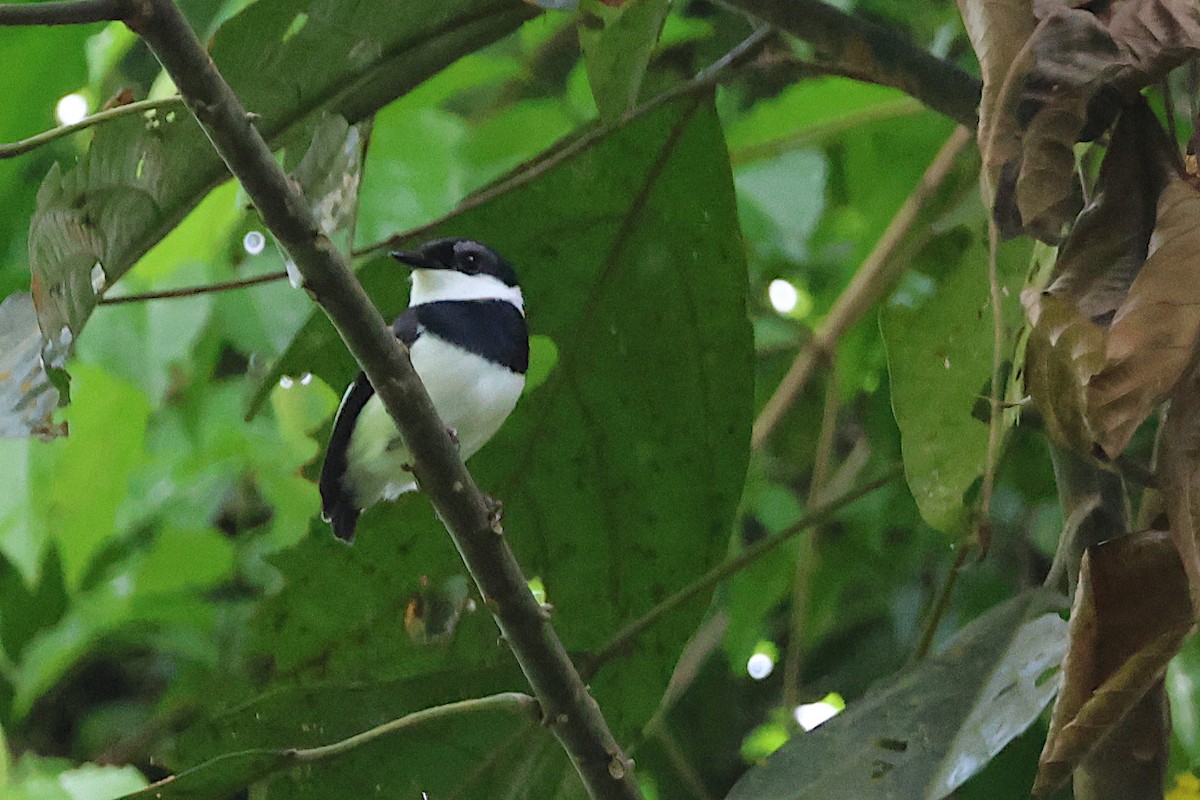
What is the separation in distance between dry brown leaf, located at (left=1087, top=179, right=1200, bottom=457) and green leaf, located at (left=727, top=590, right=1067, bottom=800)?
32 centimetres

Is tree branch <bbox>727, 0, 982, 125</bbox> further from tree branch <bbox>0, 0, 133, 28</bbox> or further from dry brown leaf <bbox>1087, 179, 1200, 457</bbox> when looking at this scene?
tree branch <bbox>0, 0, 133, 28</bbox>

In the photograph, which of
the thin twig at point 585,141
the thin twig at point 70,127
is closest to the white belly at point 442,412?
the thin twig at point 585,141

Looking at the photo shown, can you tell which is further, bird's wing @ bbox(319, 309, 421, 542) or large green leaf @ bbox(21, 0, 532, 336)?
bird's wing @ bbox(319, 309, 421, 542)

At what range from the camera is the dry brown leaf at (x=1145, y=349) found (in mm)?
672

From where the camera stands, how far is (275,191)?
789 mm

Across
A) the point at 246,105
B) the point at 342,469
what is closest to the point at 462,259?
the point at 342,469

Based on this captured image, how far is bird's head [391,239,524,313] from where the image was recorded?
5.67ft

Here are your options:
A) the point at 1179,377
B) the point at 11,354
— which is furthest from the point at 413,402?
the point at 1179,377

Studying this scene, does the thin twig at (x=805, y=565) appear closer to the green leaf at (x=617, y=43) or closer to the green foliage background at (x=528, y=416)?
the green foliage background at (x=528, y=416)

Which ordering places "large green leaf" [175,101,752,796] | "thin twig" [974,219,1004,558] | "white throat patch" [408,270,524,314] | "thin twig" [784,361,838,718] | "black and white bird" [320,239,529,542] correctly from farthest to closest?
"thin twig" [784,361,838,718] < "white throat patch" [408,270,524,314] < "black and white bird" [320,239,529,542] < "large green leaf" [175,101,752,796] < "thin twig" [974,219,1004,558]

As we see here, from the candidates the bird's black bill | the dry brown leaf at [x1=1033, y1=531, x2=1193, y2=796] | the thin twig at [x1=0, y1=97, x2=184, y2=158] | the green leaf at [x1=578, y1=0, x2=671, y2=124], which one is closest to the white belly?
the bird's black bill

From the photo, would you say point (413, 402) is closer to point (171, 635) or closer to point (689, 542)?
point (689, 542)

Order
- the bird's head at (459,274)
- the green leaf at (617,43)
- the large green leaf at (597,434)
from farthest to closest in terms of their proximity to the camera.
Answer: the bird's head at (459,274) → the large green leaf at (597,434) → the green leaf at (617,43)

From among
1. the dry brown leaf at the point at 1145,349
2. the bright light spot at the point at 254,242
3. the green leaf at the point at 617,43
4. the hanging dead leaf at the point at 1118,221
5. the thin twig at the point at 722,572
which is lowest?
the thin twig at the point at 722,572
